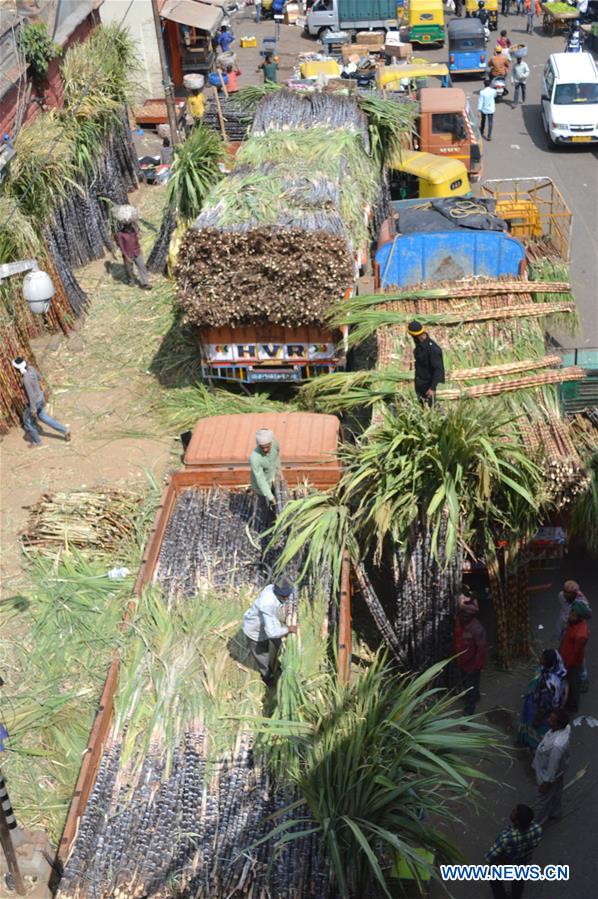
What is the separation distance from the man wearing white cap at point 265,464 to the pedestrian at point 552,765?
358 cm

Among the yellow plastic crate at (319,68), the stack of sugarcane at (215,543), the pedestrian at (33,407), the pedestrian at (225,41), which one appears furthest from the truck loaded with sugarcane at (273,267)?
the pedestrian at (225,41)

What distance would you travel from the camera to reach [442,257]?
47.6 ft

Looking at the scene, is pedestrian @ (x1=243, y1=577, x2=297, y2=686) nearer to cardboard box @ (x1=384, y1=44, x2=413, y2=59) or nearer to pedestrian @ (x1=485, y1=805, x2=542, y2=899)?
pedestrian @ (x1=485, y1=805, x2=542, y2=899)

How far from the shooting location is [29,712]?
31.4 ft

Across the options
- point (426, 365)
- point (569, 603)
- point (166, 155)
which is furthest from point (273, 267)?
point (166, 155)

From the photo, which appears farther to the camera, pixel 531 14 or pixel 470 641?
pixel 531 14

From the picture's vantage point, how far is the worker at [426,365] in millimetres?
10492

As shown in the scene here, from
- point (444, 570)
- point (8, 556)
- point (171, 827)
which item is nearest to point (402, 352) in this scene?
point (444, 570)

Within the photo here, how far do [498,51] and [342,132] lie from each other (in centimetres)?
1629

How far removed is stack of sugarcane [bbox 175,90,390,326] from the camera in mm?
12906

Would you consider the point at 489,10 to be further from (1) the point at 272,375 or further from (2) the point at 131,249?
(1) the point at 272,375

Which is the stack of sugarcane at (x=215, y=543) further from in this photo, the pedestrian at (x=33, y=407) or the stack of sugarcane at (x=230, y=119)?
the stack of sugarcane at (x=230, y=119)

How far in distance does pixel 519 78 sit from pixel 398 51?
4560mm

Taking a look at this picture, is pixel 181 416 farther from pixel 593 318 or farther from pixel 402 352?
pixel 593 318
